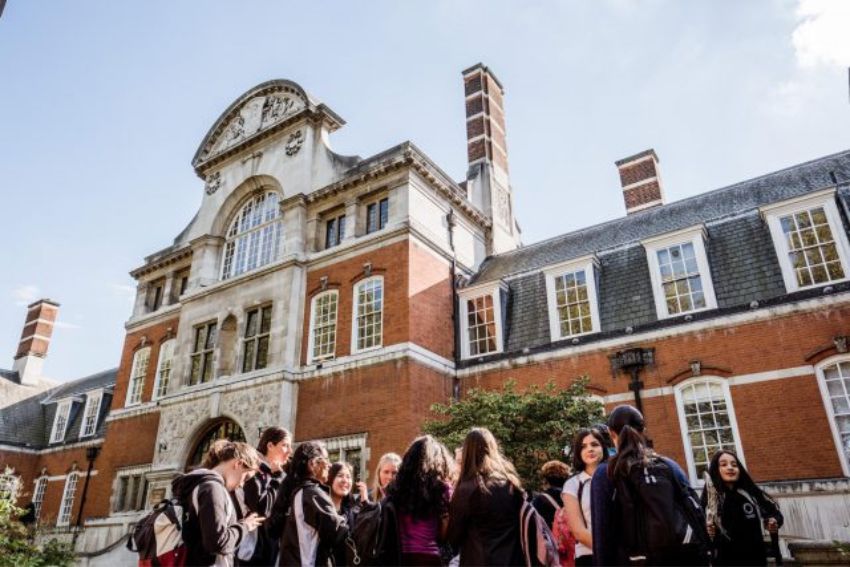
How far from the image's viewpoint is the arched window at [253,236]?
62.8 feet

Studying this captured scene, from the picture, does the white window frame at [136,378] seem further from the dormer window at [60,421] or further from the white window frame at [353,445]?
the white window frame at [353,445]

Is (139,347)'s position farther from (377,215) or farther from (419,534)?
(419,534)

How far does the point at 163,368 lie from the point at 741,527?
2053 cm

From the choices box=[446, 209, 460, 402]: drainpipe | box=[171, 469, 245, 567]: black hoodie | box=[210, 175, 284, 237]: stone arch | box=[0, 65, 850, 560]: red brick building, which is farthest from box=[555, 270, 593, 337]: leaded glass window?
box=[171, 469, 245, 567]: black hoodie

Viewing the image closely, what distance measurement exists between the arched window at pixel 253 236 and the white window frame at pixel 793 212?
559 inches

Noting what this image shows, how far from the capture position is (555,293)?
15.5 metres

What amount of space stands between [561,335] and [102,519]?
17270 mm

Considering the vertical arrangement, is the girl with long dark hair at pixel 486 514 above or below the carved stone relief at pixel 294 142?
below

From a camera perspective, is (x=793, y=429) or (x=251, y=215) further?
(x=251, y=215)

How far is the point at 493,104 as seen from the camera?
77.7ft

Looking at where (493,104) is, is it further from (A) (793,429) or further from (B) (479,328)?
(A) (793,429)

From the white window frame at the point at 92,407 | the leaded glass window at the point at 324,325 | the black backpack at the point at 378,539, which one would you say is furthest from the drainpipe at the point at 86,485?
the black backpack at the point at 378,539

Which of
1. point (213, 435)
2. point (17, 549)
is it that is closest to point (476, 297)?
point (213, 435)

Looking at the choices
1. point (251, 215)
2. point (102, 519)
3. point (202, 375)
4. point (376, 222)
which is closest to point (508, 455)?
point (376, 222)
